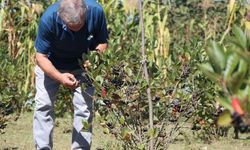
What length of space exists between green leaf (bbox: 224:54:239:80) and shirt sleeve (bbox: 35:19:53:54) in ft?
9.98

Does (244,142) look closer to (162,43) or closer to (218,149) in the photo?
(218,149)

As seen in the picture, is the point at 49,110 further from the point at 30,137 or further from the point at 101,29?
the point at 30,137

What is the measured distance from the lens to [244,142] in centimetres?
650

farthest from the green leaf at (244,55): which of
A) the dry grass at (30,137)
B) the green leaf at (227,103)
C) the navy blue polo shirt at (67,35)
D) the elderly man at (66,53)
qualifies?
the dry grass at (30,137)

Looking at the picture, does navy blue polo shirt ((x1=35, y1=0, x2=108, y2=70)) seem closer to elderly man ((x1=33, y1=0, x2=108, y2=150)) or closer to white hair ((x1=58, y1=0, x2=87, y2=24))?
elderly man ((x1=33, y1=0, x2=108, y2=150))

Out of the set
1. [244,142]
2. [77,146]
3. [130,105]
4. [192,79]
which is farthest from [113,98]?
[244,142]

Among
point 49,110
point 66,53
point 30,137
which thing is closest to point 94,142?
point 30,137

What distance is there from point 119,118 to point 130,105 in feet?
0.36

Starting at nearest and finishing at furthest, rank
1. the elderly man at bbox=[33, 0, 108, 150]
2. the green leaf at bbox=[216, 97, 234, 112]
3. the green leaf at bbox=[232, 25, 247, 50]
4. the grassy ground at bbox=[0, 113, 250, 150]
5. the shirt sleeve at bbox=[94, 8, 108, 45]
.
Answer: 1. the green leaf at bbox=[216, 97, 234, 112]
2. the green leaf at bbox=[232, 25, 247, 50]
3. the elderly man at bbox=[33, 0, 108, 150]
4. the shirt sleeve at bbox=[94, 8, 108, 45]
5. the grassy ground at bbox=[0, 113, 250, 150]

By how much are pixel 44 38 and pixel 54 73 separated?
10.2 inches

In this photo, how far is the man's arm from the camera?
470cm

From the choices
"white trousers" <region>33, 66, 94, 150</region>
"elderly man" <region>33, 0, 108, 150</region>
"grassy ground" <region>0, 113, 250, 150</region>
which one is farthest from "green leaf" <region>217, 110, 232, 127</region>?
"grassy ground" <region>0, 113, 250, 150</region>

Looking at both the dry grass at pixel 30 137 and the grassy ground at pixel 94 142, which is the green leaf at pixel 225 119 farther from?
the dry grass at pixel 30 137

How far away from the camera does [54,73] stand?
4727 millimetres
